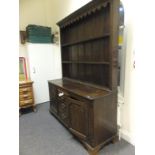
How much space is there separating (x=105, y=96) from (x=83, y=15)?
4.60ft

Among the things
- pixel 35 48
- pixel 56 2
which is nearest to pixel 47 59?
pixel 35 48

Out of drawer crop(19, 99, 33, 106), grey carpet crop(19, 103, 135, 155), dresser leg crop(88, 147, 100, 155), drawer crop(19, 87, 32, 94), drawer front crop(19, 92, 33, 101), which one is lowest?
grey carpet crop(19, 103, 135, 155)

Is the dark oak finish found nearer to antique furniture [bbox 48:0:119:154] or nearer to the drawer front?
the drawer front

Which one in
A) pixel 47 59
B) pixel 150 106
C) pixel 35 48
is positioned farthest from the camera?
pixel 47 59

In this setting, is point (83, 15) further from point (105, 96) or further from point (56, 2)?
point (56, 2)

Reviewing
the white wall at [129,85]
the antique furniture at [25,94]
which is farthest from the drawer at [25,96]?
the white wall at [129,85]

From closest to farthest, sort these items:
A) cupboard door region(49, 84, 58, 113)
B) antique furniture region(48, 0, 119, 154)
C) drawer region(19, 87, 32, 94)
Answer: antique furniture region(48, 0, 119, 154) < cupboard door region(49, 84, 58, 113) < drawer region(19, 87, 32, 94)

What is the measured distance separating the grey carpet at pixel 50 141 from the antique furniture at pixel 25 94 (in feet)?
1.29

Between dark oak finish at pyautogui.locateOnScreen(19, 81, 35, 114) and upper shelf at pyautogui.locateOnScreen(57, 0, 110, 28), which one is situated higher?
upper shelf at pyautogui.locateOnScreen(57, 0, 110, 28)

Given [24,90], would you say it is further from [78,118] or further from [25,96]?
[78,118]

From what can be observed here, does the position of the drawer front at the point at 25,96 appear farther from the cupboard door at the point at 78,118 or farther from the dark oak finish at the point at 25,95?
the cupboard door at the point at 78,118

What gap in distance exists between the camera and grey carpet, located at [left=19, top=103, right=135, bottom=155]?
2.01 m

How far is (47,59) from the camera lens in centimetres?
391

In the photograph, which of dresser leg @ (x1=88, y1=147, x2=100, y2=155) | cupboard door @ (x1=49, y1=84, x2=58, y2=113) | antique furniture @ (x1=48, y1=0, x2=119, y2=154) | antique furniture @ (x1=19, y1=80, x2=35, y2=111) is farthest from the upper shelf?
dresser leg @ (x1=88, y1=147, x2=100, y2=155)
